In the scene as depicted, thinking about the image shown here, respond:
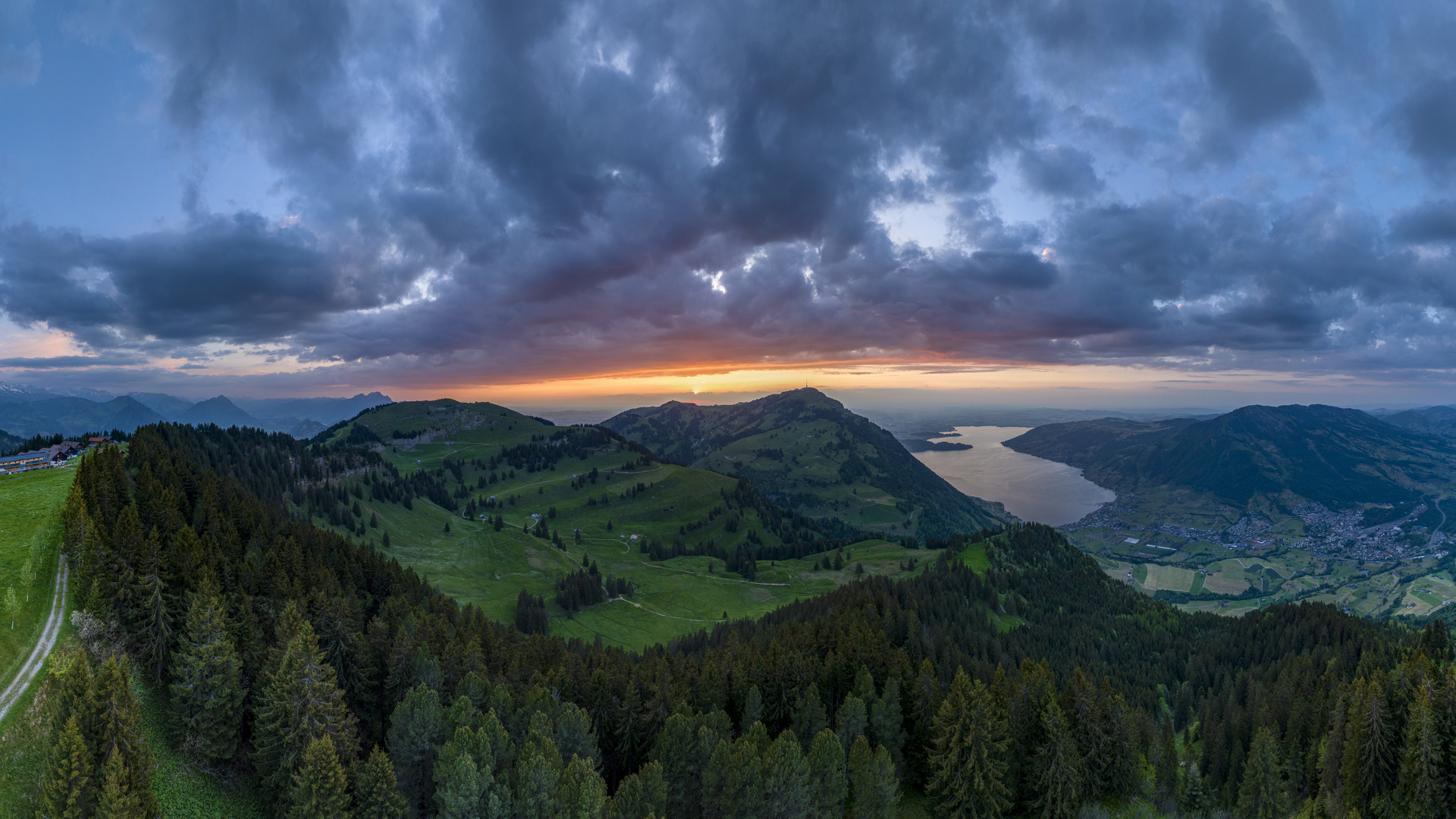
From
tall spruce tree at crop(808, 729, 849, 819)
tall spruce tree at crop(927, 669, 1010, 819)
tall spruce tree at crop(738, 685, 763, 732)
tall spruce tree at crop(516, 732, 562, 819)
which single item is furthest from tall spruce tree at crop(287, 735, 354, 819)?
tall spruce tree at crop(927, 669, 1010, 819)

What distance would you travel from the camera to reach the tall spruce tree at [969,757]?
53562 millimetres

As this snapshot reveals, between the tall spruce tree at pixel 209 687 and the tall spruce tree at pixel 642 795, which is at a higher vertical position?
the tall spruce tree at pixel 209 687

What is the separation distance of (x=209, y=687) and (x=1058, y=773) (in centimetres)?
7711

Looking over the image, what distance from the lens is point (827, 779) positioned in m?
48.2

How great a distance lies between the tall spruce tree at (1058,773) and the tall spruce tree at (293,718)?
210 feet

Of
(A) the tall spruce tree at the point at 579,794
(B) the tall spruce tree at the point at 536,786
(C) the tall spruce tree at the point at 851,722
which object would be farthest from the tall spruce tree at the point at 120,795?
(C) the tall spruce tree at the point at 851,722

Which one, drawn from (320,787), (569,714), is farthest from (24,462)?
(569,714)

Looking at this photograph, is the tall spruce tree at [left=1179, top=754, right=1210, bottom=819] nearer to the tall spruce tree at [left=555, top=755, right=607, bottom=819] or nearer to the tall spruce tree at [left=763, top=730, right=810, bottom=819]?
the tall spruce tree at [left=763, top=730, right=810, bottom=819]

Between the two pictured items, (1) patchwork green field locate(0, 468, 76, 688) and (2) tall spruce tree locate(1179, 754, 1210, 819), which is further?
(2) tall spruce tree locate(1179, 754, 1210, 819)

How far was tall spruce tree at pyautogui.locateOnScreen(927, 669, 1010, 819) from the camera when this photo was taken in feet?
176

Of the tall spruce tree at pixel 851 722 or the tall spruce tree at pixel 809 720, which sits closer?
the tall spruce tree at pixel 851 722

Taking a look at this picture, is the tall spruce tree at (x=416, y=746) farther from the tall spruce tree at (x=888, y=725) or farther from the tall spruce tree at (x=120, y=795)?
the tall spruce tree at (x=888, y=725)

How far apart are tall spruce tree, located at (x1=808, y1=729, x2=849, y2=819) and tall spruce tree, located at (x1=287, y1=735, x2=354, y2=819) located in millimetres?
35720

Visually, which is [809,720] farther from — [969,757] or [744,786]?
[744,786]
